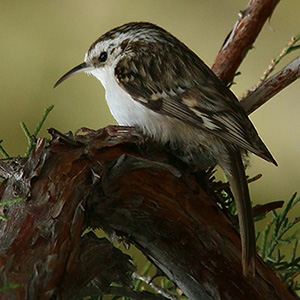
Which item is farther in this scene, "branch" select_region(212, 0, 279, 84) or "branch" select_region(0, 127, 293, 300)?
"branch" select_region(212, 0, 279, 84)

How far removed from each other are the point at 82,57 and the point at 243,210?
1278 millimetres

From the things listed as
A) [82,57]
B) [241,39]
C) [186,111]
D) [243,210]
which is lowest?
[243,210]

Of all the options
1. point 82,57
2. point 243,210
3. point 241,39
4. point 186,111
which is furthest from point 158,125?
point 82,57

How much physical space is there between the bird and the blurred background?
958 mm

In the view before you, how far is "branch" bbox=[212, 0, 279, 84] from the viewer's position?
1346mm

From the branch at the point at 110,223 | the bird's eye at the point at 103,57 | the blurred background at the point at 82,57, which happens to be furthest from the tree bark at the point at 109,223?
the blurred background at the point at 82,57

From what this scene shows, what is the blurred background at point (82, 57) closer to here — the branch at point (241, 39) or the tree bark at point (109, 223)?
the branch at point (241, 39)

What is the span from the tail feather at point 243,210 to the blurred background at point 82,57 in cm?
114

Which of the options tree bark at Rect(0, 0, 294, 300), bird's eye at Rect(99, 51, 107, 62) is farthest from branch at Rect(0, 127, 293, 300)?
bird's eye at Rect(99, 51, 107, 62)

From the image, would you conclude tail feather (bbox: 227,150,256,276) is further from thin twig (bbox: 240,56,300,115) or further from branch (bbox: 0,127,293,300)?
thin twig (bbox: 240,56,300,115)

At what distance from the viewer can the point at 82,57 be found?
85.6 inches

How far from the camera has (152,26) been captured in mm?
1320

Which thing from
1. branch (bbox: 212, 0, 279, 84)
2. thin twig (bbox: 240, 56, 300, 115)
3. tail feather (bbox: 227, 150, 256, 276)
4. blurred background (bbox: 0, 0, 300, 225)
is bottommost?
tail feather (bbox: 227, 150, 256, 276)

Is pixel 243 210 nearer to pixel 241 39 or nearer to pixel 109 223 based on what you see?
pixel 109 223
